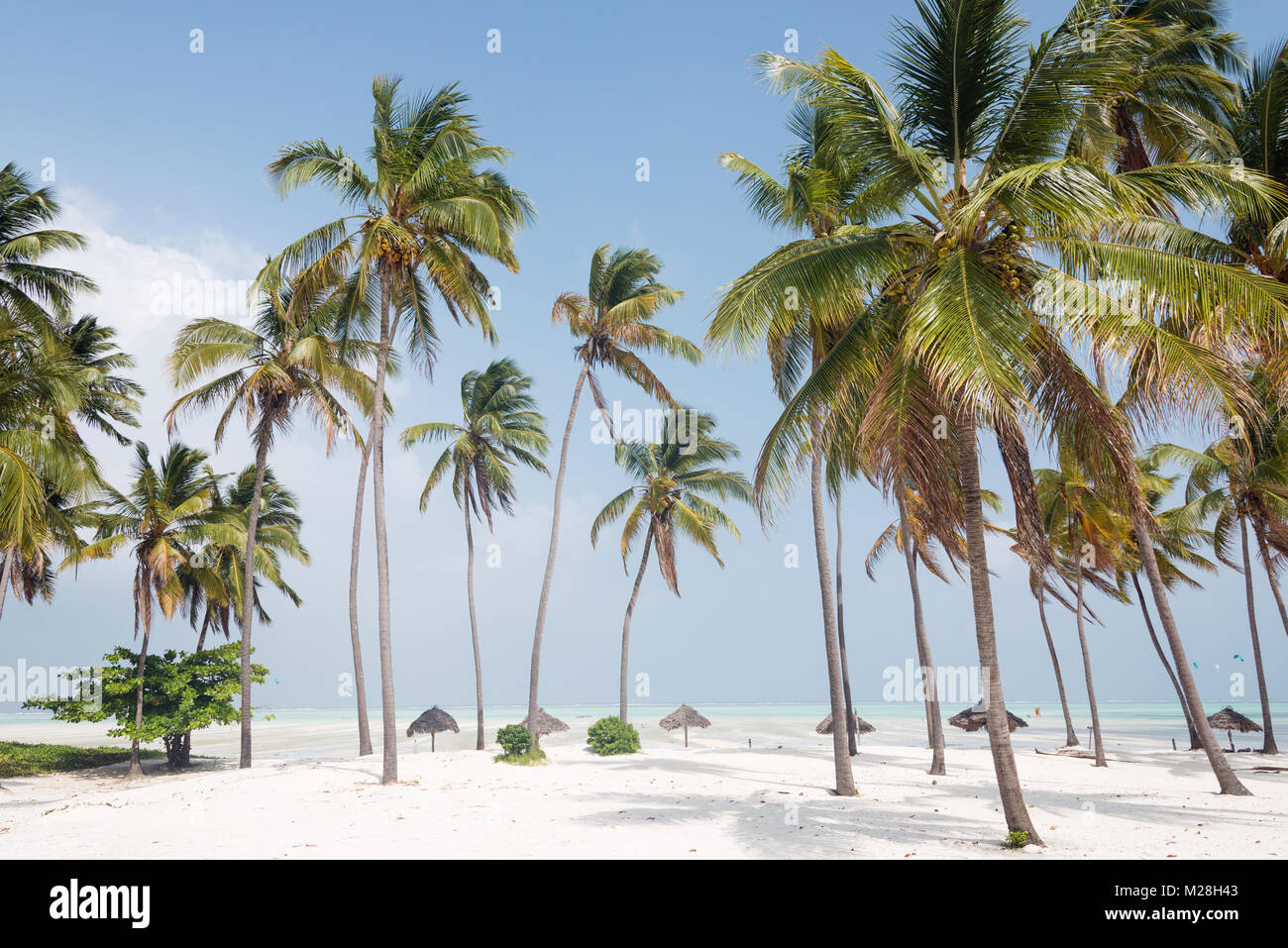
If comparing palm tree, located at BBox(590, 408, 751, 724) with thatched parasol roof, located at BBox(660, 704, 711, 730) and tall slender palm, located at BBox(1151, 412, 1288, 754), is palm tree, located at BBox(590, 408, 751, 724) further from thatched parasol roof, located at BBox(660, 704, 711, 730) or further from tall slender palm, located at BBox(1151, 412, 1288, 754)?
tall slender palm, located at BBox(1151, 412, 1288, 754)

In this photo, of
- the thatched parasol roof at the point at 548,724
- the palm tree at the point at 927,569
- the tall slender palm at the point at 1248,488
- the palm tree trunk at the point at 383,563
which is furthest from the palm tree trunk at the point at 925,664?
the thatched parasol roof at the point at 548,724

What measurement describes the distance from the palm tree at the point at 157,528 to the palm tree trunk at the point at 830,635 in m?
17.7

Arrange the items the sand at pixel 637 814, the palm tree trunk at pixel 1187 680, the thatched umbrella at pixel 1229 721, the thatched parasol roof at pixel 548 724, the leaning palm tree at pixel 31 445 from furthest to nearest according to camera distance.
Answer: the thatched parasol roof at pixel 548 724, the thatched umbrella at pixel 1229 721, the palm tree trunk at pixel 1187 680, the leaning palm tree at pixel 31 445, the sand at pixel 637 814

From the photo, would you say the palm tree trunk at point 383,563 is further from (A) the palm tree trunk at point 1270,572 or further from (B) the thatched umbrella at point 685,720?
(A) the palm tree trunk at point 1270,572

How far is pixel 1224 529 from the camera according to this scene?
75.2 feet

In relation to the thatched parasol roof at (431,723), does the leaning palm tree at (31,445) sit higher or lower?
higher

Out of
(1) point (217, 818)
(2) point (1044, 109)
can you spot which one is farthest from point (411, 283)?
(2) point (1044, 109)

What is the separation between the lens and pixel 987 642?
8961 millimetres

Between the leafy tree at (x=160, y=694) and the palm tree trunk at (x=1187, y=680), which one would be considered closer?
the palm tree trunk at (x=1187, y=680)

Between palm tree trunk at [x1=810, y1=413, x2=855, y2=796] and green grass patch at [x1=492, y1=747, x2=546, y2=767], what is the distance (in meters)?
9.00

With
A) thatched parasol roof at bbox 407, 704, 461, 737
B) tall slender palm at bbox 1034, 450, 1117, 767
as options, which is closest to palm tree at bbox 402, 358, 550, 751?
thatched parasol roof at bbox 407, 704, 461, 737

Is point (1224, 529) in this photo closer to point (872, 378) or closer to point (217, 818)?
point (872, 378)

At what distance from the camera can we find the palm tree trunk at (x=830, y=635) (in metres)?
13.7

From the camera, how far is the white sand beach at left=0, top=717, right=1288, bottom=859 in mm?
8750
